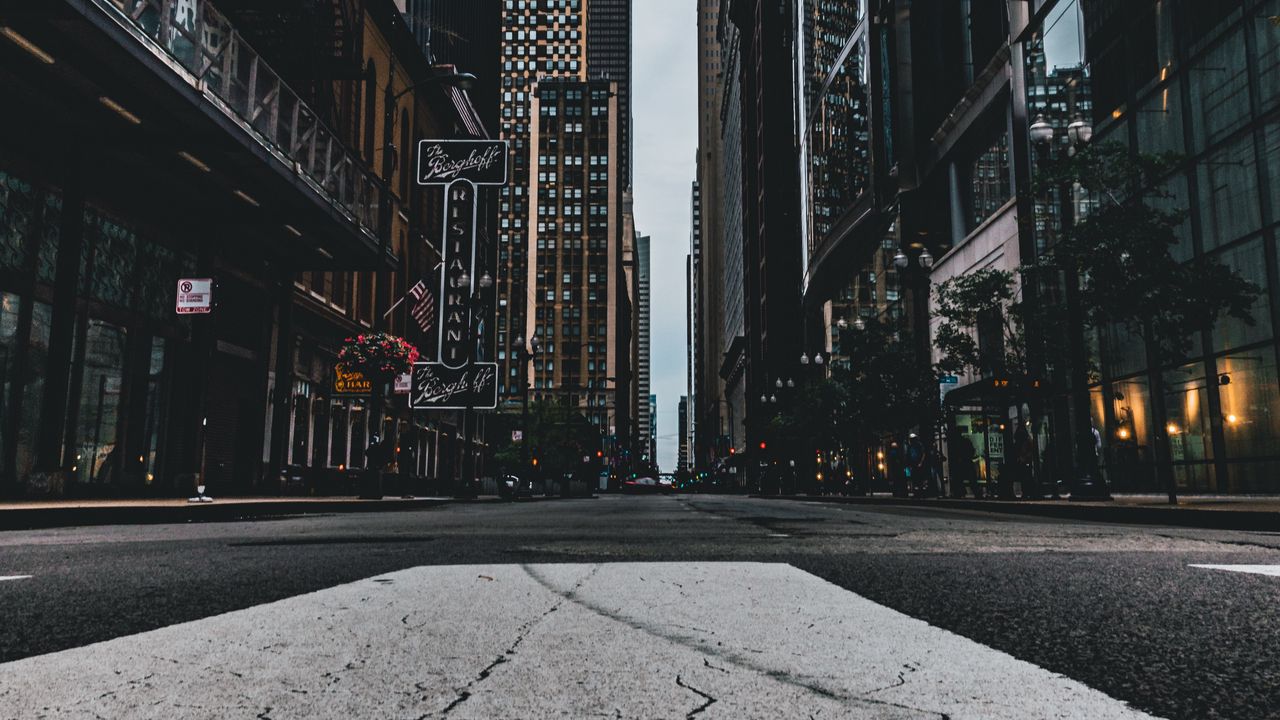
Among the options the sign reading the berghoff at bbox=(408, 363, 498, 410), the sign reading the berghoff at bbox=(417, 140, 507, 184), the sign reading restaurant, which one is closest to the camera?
the sign reading the berghoff at bbox=(408, 363, 498, 410)

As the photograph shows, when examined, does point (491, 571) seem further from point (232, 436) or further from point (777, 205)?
point (777, 205)

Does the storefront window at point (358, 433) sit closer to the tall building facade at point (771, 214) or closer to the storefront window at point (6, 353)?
the storefront window at point (6, 353)

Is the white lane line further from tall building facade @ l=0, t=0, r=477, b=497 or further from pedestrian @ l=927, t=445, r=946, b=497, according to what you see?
pedestrian @ l=927, t=445, r=946, b=497

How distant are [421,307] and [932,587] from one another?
3023cm

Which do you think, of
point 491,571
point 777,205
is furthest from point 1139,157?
point 777,205

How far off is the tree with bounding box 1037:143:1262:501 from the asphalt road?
10.9 metres

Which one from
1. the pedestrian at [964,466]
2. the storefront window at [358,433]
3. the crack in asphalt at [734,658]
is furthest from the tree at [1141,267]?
the storefront window at [358,433]

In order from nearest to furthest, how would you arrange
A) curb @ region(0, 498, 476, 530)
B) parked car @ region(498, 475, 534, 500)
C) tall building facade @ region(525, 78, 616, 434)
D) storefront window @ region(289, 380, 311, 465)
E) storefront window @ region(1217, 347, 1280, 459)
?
curb @ region(0, 498, 476, 530) < storefront window @ region(1217, 347, 1280, 459) < storefront window @ region(289, 380, 311, 465) < parked car @ region(498, 475, 534, 500) < tall building facade @ region(525, 78, 616, 434)

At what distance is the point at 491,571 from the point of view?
3.16 metres

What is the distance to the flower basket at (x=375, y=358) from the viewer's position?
902 inches

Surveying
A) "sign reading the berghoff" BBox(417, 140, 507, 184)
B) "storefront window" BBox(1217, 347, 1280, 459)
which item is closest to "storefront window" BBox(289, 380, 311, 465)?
"sign reading the berghoff" BBox(417, 140, 507, 184)

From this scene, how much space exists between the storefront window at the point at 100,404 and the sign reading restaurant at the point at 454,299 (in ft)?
41.6

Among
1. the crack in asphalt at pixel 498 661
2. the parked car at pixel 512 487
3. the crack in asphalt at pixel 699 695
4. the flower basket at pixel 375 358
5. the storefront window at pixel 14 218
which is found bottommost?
the parked car at pixel 512 487

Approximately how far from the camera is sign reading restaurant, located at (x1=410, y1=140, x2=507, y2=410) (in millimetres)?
31953
